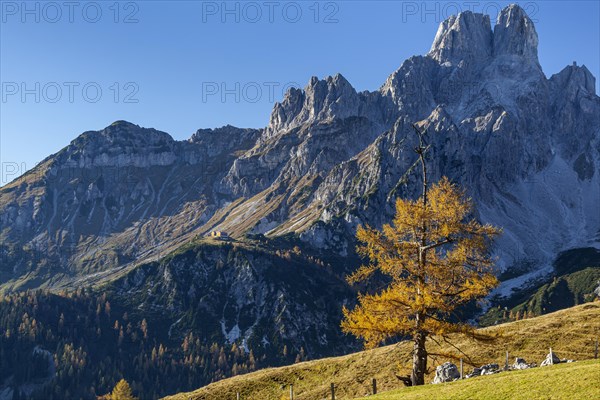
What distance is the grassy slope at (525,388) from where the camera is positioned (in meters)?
25.4

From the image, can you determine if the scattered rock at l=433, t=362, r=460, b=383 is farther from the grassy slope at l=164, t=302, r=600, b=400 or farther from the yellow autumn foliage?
the yellow autumn foliage

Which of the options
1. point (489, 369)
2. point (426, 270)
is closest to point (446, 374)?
point (489, 369)

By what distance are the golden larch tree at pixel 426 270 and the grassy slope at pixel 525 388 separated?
7.82 feet

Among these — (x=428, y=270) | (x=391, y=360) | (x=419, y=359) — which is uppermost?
(x=428, y=270)

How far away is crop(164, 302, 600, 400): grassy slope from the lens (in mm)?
52938

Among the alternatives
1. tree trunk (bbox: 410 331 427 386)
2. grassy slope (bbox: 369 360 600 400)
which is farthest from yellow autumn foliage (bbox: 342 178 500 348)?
grassy slope (bbox: 369 360 600 400)

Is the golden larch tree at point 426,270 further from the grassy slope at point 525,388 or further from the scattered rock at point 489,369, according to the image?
the scattered rock at point 489,369

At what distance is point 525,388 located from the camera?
2727cm

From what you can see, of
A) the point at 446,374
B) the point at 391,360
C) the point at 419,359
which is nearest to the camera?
the point at 419,359

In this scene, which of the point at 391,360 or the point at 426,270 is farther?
the point at 391,360

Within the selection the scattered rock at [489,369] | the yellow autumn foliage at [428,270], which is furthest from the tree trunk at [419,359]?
the scattered rock at [489,369]

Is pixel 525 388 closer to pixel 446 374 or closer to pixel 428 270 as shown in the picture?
pixel 428 270

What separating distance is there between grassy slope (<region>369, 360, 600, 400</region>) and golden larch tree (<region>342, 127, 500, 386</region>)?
93.8 inches

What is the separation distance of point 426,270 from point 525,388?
832 cm
